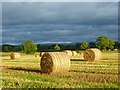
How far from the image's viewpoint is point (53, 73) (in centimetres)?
1848

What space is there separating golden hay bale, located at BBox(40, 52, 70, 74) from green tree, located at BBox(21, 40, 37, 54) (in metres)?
50.3

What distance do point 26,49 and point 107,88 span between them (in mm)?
58993

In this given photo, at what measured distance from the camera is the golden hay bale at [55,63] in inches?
734

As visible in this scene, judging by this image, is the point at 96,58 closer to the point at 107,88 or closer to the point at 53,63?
the point at 53,63

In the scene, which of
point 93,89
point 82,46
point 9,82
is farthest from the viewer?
point 82,46

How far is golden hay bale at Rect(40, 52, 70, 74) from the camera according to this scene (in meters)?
18.6

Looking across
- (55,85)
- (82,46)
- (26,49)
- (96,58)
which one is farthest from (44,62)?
(82,46)

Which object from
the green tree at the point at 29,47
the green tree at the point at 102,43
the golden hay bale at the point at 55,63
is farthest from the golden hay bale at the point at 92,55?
the green tree at the point at 102,43

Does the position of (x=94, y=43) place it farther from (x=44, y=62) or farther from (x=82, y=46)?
(x=44, y=62)

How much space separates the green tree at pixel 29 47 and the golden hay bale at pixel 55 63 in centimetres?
5028

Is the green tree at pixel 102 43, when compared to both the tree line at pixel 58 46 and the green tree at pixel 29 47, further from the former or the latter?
the green tree at pixel 29 47

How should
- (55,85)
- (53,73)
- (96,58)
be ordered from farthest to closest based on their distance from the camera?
(96,58) → (53,73) → (55,85)

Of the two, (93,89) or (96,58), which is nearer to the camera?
(93,89)

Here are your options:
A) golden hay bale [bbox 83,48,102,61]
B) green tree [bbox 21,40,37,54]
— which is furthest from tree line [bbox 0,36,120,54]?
golden hay bale [bbox 83,48,102,61]
